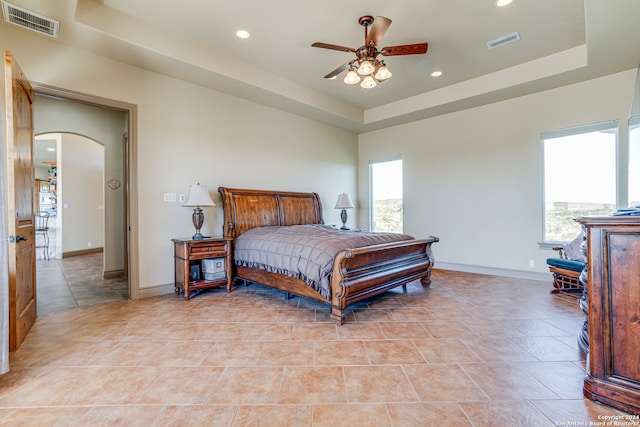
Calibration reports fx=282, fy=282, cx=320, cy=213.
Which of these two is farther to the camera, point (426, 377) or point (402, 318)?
point (402, 318)

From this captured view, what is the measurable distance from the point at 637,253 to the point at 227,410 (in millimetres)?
2463

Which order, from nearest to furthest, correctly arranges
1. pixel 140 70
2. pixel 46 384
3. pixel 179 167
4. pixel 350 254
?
1. pixel 46 384
2. pixel 350 254
3. pixel 140 70
4. pixel 179 167

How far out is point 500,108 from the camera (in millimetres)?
4973

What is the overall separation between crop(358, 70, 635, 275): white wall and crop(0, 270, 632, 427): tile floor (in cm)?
169

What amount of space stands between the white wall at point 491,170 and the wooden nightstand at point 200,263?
3.95 m

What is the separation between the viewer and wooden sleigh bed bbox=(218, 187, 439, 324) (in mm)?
2918

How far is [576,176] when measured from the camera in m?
4.36

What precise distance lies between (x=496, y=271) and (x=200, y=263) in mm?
4966

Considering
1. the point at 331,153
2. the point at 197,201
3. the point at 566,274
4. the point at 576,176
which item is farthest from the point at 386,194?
the point at 197,201

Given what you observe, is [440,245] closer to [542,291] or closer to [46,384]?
A: [542,291]

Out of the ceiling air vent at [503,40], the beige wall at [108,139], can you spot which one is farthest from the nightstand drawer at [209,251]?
the ceiling air vent at [503,40]

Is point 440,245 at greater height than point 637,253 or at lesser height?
lesser

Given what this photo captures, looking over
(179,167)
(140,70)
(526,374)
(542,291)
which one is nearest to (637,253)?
(526,374)

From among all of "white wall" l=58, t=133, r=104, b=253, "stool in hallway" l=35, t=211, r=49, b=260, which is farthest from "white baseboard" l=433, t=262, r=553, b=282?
"stool in hallway" l=35, t=211, r=49, b=260
